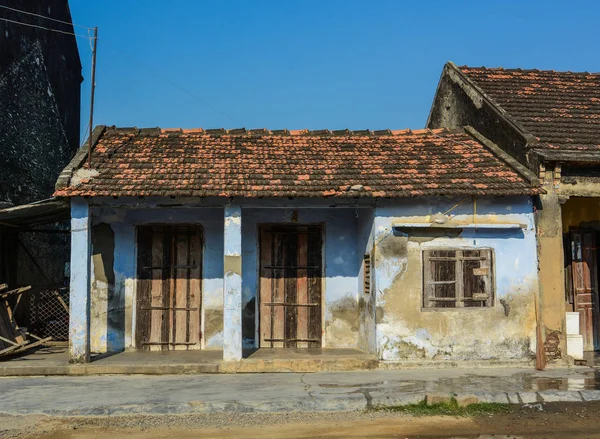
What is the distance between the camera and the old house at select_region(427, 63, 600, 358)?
10.5 meters

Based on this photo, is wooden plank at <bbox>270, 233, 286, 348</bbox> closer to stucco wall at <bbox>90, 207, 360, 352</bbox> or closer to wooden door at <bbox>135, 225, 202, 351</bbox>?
stucco wall at <bbox>90, 207, 360, 352</bbox>

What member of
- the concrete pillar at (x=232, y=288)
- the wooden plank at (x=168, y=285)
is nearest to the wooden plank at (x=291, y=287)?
the concrete pillar at (x=232, y=288)

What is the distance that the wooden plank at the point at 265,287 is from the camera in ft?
38.2

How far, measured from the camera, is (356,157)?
11.5 m

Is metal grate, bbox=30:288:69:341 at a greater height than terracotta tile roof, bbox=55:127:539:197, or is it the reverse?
terracotta tile roof, bbox=55:127:539:197

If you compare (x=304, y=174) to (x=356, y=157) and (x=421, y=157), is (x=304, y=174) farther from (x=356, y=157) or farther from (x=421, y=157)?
(x=421, y=157)

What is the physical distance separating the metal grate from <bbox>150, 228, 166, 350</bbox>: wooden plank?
2.10 meters

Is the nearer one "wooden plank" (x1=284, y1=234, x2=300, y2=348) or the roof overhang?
the roof overhang

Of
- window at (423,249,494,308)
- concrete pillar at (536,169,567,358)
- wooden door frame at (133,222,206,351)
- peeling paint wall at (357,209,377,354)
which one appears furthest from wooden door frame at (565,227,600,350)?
wooden door frame at (133,222,206,351)

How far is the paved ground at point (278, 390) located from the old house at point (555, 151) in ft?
6.28

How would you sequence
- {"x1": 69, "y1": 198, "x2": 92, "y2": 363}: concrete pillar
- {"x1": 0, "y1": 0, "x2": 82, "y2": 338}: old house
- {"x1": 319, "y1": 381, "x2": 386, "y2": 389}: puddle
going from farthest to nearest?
{"x1": 0, "y1": 0, "x2": 82, "y2": 338}: old house < {"x1": 69, "y1": 198, "x2": 92, "y2": 363}: concrete pillar < {"x1": 319, "y1": 381, "x2": 386, "y2": 389}: puddle

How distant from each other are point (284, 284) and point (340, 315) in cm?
127

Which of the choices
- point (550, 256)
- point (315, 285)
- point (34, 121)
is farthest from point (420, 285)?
point (34, 121)

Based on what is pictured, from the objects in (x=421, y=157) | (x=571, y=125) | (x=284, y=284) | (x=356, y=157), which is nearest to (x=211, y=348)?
(x=284, y=284)
